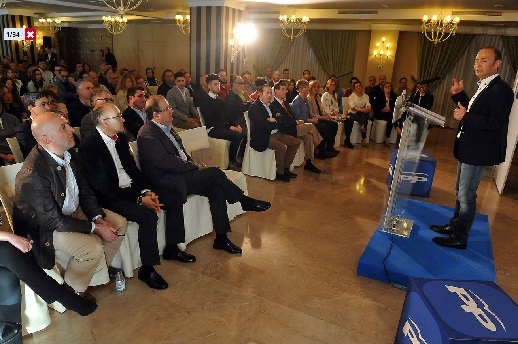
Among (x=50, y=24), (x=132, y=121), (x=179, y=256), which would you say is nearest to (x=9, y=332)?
(x=179, y=256)

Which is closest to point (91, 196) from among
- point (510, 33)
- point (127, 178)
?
point (127, 178)

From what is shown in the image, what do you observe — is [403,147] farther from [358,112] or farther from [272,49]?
[272,49]

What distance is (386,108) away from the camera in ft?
25.3

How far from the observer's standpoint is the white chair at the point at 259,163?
5.15 metres

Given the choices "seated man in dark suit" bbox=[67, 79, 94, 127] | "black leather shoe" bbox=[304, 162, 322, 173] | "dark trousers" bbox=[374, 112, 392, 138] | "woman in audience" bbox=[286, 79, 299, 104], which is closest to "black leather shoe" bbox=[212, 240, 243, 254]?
"seated man in dark suit" bbox=[67, 79, 94, 127]

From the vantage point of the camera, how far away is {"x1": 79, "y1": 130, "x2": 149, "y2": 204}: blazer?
2.82 metres

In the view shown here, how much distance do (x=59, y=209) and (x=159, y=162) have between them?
35.9 inches

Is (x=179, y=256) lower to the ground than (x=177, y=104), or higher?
lower

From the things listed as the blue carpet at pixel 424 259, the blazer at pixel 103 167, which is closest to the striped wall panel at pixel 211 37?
the blazer at pixel 103 167

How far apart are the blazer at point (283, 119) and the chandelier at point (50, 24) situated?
1258 cm

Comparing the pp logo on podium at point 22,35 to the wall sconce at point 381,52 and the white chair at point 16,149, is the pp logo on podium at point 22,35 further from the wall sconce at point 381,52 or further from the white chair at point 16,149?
the wall sconce at point 381,52

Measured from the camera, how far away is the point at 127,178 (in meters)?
3.07

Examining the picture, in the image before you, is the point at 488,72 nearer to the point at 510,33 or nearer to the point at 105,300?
the point at 105,300

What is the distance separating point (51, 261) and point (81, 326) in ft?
1.48
